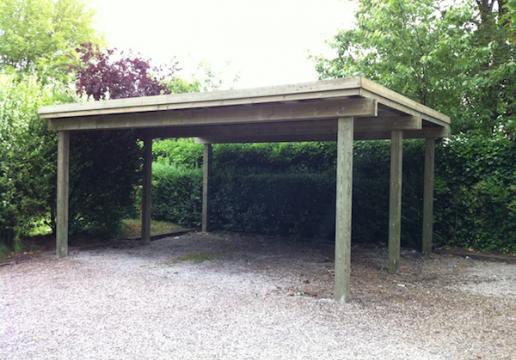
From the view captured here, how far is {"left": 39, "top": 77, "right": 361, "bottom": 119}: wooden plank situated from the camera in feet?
14.0

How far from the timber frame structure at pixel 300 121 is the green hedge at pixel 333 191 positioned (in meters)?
0.55

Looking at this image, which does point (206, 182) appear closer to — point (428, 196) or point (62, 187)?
point (62, 187)

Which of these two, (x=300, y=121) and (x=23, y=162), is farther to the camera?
(x=23, y=162)

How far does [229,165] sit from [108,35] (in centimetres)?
1594

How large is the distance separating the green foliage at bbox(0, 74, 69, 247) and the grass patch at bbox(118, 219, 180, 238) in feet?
6.90

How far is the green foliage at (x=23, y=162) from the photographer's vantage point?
22.1 feet

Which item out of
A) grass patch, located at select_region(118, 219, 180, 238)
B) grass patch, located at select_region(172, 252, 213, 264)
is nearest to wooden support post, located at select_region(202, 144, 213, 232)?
grass patch, located at select_region(118, 219, 180, 238)

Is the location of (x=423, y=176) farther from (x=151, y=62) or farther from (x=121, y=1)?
(x=121, y=1)

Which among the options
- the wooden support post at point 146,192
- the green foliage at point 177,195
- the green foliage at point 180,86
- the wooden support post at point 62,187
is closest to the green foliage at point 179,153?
the green foliage at point 177,195

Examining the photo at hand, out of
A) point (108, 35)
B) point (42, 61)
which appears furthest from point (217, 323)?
point (108, 35)

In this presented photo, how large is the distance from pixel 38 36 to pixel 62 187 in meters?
15.5

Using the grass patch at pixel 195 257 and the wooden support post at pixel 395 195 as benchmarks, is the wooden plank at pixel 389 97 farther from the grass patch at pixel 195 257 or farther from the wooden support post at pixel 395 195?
the grass patch at pixel 195 257

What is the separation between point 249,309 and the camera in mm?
4355

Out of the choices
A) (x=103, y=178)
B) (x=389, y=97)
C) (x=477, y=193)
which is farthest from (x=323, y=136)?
(x=103, y=178)
